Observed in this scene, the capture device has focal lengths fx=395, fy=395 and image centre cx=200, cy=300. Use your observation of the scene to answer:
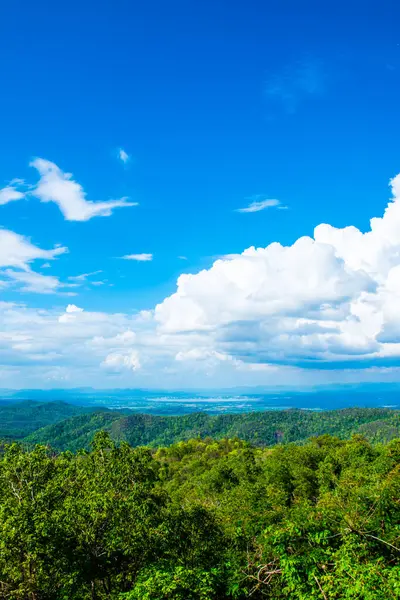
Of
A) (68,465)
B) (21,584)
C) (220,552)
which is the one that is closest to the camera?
(21,584)

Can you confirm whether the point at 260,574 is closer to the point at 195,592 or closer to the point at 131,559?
the point at 195,592

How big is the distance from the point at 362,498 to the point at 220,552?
855 cm

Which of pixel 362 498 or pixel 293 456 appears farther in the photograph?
pixel 293 456

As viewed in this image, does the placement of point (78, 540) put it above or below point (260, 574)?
above

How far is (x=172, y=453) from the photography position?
139m

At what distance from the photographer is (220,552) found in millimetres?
Result: 19453

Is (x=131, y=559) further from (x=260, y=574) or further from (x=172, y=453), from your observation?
(x=172, y=453)

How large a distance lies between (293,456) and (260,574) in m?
59.7

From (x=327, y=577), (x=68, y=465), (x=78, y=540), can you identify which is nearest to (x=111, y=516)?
(x=78, y=540)

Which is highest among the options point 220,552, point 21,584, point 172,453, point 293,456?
point 21,584

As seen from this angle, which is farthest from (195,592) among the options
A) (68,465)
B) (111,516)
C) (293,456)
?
(293,456)

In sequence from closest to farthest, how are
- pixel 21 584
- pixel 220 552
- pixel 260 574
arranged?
pixel 21 584 < pixel 260 574 < pixel 220 552

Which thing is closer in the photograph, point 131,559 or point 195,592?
point 195,592

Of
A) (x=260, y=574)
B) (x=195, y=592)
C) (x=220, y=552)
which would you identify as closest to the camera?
(x=195, y=592)
